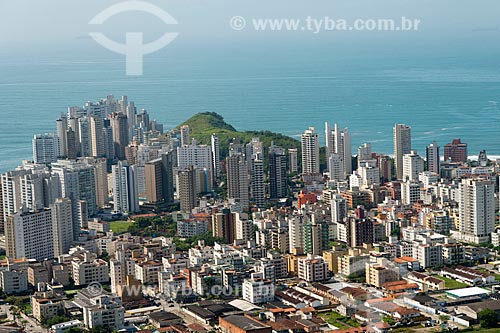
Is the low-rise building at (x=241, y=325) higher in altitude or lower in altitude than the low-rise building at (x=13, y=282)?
lower

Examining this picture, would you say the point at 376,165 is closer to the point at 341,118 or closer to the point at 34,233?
the point at 34,233

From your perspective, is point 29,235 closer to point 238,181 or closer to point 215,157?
point 238,181

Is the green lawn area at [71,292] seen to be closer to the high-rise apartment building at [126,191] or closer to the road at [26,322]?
the road at [26,322]

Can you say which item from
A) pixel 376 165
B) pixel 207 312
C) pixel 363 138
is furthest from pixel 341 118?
pixel 207 312

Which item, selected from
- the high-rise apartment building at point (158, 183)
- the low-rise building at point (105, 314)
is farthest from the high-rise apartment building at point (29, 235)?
the high-rise apartment building at point (158, 183)

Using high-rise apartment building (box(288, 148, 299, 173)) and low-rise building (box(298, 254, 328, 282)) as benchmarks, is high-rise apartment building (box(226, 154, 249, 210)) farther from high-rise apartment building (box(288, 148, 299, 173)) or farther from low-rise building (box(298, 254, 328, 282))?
low-rise building (box(298, 254, 328, 282))
